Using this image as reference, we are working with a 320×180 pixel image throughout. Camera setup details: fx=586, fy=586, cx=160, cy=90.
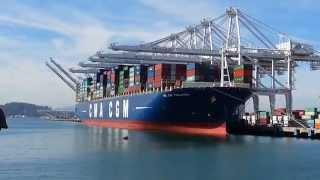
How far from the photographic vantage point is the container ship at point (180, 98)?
233ft

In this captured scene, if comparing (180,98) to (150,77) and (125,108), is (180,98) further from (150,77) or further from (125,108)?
(125,108)

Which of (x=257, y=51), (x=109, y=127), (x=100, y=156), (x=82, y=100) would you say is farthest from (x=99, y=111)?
(x=100, y=156)

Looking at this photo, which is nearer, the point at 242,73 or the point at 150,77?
the point at 242,73

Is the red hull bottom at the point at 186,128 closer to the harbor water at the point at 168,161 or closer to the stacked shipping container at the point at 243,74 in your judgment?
the stacked shipping container at the point at 243,74

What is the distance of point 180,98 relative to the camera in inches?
2884

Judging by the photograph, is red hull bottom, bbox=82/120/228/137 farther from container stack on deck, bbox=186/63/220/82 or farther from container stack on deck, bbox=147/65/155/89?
container stack on deck, bbox=186/63/220/82

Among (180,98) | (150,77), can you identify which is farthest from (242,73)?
(150,77)

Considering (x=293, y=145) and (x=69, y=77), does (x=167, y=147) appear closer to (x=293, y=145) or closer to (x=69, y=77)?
(x=293, y=145)

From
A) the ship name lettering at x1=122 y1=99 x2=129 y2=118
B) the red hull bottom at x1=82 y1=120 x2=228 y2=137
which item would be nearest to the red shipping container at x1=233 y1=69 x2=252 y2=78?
the red hull bottom at x1=82 y1=120 x2=228 y2=137

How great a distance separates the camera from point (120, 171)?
36.3 meters

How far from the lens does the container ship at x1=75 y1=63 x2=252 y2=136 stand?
71000mm

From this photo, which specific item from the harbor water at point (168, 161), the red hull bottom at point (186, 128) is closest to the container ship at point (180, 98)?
the red hull bottom at point (186, 128)

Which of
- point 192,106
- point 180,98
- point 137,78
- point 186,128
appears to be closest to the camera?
point 192,106

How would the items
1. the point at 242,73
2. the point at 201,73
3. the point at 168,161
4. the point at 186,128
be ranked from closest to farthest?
the point at 168,161 < the point at 186,128 < the point at 201,73 < the point at 242,73
